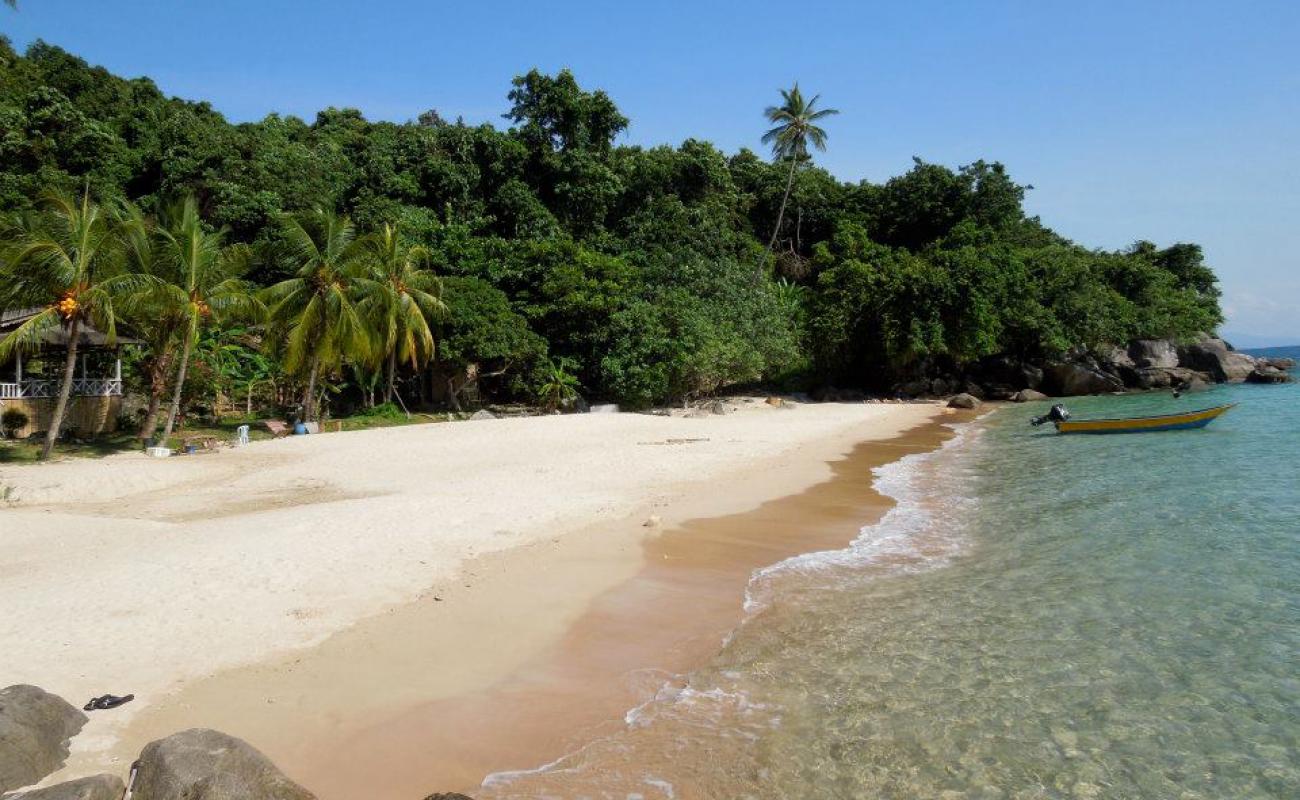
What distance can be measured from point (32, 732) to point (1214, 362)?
58.1 metres

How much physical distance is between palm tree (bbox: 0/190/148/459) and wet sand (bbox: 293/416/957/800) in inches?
529

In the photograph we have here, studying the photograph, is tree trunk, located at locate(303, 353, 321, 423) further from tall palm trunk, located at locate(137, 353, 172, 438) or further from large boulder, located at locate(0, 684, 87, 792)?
large boulder, located at locate(0, 684, 87, 792)

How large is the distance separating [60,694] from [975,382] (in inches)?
1721

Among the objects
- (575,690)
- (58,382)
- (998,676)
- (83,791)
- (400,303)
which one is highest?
(400,303)

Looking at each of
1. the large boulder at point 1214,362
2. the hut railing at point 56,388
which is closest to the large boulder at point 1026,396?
the large boulder at point 1214,362

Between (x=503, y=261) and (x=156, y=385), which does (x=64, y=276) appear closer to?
(x=156, y=385)

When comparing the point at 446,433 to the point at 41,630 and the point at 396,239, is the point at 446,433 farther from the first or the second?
the point at 41,630

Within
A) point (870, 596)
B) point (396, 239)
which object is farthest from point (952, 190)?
point (870, 596)

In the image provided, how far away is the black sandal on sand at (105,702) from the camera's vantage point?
520 cm

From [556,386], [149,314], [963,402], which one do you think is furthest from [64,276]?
[963,402]

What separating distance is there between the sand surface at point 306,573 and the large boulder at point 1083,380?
2995 centimetres

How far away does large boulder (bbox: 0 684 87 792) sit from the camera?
4258 mm

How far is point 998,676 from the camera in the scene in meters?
6.55

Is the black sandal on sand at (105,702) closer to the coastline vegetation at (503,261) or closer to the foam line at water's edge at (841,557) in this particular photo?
the foam line at water's edge at (841,557)
